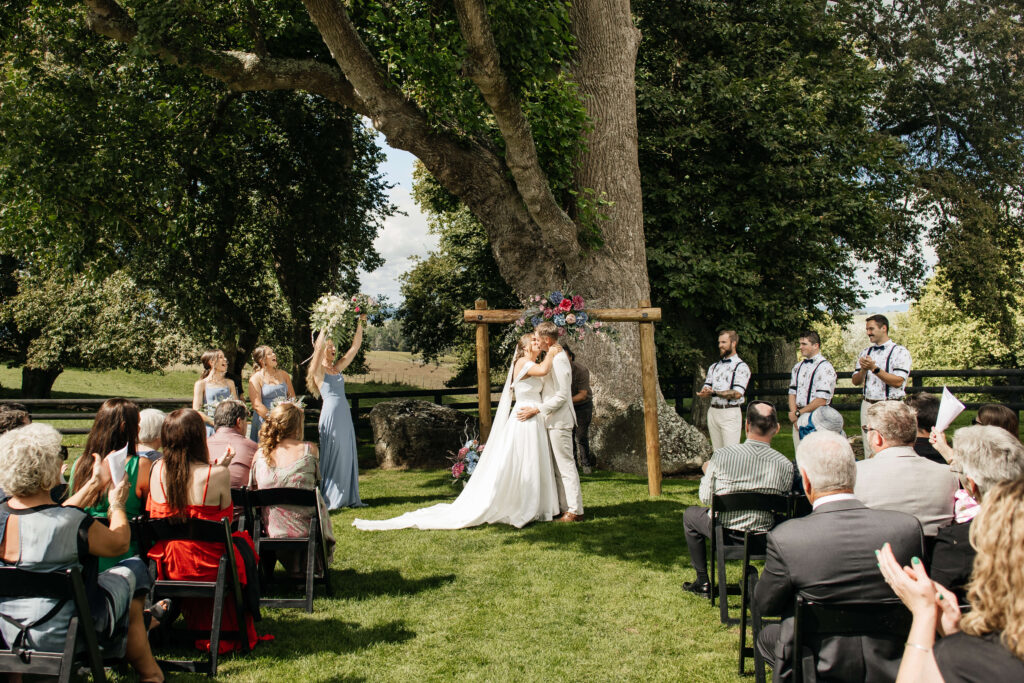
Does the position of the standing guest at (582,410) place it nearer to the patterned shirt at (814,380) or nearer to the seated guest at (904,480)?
the patterned shirt at (814,380)

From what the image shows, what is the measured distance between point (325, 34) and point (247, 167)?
7.23 meters

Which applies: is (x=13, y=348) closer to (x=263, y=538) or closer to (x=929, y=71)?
(x=263, y=538)

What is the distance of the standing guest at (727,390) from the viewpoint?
9469 mm

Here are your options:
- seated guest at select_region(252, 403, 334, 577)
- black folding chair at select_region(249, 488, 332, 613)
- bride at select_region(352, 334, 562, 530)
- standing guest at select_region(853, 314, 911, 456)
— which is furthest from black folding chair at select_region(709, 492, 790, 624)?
standing guest at select_region(853, 314, 911, 456)

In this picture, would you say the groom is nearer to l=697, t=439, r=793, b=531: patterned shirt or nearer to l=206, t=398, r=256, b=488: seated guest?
l=206, t=398, r=256, b=488: seated guest

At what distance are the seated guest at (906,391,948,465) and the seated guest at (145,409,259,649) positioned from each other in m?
4.83

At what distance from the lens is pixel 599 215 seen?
39.2ft

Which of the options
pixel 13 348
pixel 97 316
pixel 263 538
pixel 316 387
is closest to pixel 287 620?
pixel 263 538

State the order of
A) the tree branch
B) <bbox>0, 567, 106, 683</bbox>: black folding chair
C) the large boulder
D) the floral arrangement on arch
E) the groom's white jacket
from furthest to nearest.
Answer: the large boulder
the floral arrangement on arch
the tree branch
the groom's white jacket
<bbox>0, 567, 106, 683</bbox>: black folding chair

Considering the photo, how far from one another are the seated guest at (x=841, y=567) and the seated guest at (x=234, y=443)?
4.30m

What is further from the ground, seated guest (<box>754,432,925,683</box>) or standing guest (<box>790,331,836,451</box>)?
standing guest (<box>790,331,836,451</box>)

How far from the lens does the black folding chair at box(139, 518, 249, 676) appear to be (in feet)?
14.9

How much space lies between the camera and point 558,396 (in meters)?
8.43

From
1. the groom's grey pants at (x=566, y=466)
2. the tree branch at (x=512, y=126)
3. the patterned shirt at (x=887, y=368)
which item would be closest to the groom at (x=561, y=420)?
the groom's grey pants at (x=566, y=466)
